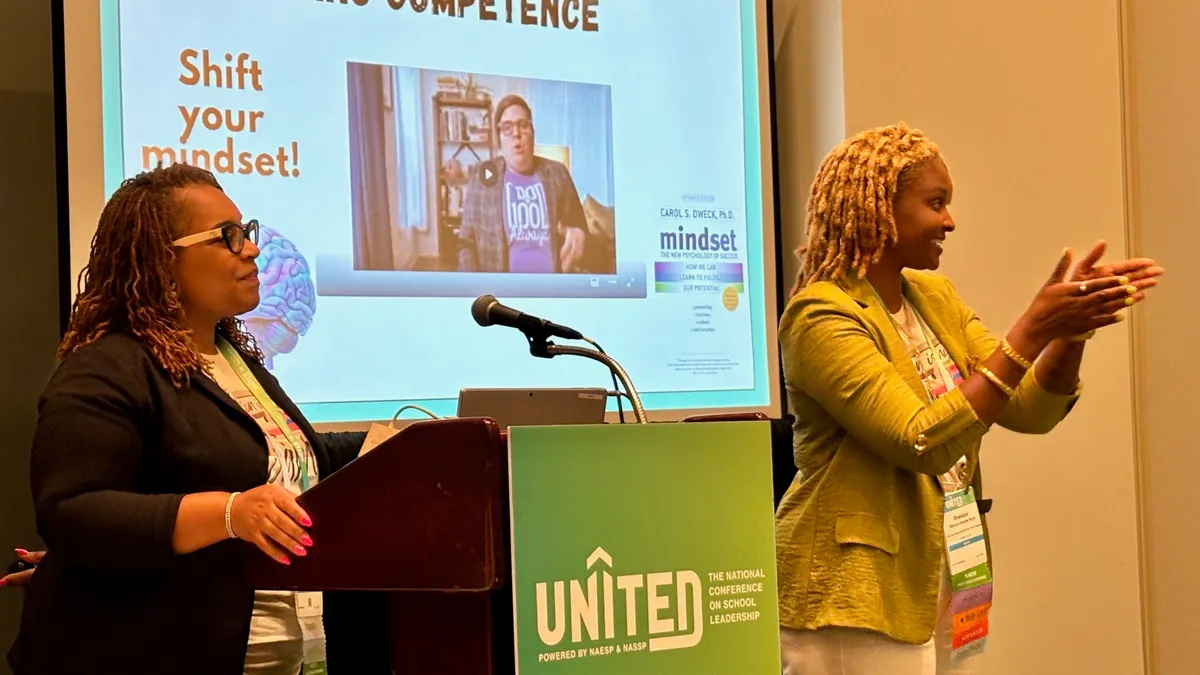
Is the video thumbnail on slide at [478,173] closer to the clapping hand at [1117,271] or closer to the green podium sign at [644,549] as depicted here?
the clapping hand at [1117,271]

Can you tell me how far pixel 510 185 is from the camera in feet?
9.78

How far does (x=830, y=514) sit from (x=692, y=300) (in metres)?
1.46

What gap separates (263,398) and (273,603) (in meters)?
0.32

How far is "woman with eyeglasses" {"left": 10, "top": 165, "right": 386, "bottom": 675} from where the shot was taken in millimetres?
1376

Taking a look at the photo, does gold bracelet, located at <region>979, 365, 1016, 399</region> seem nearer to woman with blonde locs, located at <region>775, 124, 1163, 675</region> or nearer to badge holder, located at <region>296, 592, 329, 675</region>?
woman with blonde locs, located at <region>775, 124, 1163, 675</region>

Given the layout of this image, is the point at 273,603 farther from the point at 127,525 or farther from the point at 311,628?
the point at 127,525

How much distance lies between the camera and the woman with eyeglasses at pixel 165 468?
138 centimetres

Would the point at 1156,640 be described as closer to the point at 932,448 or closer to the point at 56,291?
the point at 932,448

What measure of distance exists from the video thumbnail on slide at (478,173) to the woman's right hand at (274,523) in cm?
154

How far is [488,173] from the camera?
296 centimetres

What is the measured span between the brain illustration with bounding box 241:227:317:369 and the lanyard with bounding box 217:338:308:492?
2.72ft

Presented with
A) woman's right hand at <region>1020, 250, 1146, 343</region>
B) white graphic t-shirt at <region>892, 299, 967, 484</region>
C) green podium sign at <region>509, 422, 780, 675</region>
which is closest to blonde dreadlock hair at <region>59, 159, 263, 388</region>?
green podium sign at <region>509, 422, 780, 675</region>

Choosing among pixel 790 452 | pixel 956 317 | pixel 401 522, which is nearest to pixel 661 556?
pixel 401 522

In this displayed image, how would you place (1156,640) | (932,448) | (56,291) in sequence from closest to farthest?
(932,448) < (56,291) < (1156,640)
